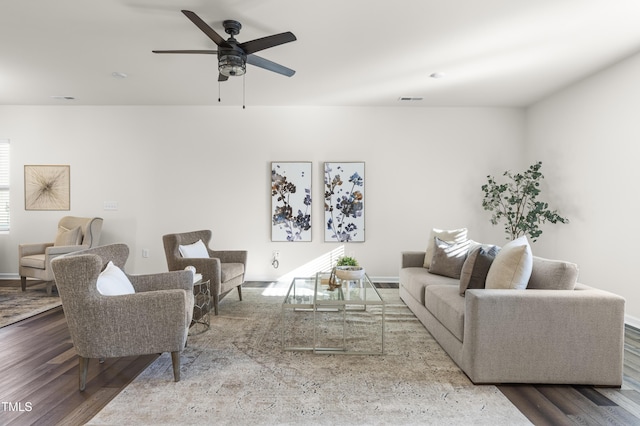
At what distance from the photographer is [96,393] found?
1.98 metres

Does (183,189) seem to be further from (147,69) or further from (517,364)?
(517,364)

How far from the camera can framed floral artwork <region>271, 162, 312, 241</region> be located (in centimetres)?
500

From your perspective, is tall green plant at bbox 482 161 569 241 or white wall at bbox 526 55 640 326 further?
tall green plant at bbox 482 161 569 241

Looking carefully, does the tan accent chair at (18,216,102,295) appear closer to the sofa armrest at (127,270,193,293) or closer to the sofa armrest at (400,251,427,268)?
the sofa armrest at (127,270,193,293)

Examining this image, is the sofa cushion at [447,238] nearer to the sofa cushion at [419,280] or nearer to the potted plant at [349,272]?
the sofa cushion at [419,280]

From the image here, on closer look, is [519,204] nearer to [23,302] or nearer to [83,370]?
[83,370]

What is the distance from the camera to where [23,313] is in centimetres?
346

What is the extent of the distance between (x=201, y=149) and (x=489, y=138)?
436cm

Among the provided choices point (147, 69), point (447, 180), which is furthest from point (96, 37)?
point (447, 180)

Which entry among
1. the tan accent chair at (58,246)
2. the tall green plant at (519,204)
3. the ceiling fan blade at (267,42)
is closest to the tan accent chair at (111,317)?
the ceiling fan blade at (267,42)

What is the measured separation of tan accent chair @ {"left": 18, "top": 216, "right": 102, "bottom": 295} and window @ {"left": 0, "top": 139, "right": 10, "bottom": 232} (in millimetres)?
1039

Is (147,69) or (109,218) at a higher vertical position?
(147,69)

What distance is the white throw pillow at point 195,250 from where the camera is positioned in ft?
11.8

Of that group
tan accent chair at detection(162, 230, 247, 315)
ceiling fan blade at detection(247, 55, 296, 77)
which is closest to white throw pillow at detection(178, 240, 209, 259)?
tan accent chair at detection(162, 230, 247, 315)
